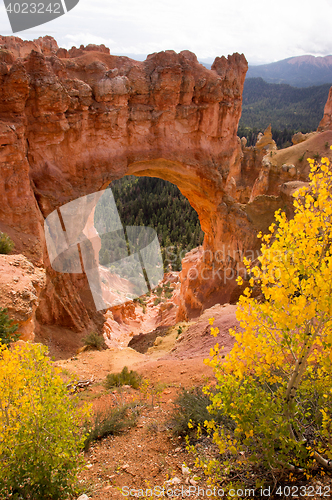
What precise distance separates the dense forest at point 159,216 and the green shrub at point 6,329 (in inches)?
927

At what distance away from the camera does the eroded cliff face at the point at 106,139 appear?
1098 cm

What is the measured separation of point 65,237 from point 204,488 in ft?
37.6

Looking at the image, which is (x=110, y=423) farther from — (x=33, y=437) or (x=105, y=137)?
(x=105, y=137)

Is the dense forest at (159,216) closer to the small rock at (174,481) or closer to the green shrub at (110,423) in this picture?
the green shrub at (110,423)

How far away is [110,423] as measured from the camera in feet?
18.7

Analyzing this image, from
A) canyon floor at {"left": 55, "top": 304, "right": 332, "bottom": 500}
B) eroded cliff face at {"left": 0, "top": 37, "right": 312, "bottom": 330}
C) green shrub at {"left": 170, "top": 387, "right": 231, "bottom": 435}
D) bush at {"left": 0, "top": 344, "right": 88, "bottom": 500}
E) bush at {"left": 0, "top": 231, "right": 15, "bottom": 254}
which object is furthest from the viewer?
eroded cliff face at {"left": 0, "top": 37, "right": 312, "bottom": 330}

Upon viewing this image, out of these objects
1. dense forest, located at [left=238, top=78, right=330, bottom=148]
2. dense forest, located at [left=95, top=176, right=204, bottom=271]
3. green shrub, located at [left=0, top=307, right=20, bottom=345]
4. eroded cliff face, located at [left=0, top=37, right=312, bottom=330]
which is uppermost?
dense forest, located at [left=238, top=78, right=330, bottom=148]

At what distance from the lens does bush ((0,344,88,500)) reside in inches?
137

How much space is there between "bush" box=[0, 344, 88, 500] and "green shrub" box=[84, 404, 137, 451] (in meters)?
1.58

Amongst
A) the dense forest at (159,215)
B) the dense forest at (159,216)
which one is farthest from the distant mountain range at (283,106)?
the dense forest at (159,216)

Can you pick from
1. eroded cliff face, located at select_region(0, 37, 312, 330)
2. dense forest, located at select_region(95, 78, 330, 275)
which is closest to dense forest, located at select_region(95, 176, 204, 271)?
dense forest, located at select_region(95, 78, 330, 275)

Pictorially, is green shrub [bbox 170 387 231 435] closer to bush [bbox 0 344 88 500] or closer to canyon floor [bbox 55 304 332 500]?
canyon floor [bbox 55 304 332 500]

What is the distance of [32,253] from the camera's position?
10.8 metres

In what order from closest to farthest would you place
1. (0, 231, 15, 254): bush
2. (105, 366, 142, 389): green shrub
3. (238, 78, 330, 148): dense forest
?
(105, 366, 142, 389): green shrub, (0, 231, 15, 254): bush, (238, 78, 330, 148): dense forest
